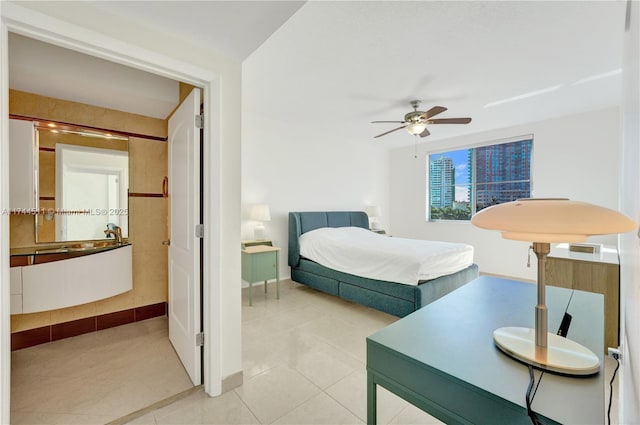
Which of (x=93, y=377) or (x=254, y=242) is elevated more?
(x=254, y=242)

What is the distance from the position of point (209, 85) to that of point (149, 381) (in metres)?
2.07

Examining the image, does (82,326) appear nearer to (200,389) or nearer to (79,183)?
(79,183)

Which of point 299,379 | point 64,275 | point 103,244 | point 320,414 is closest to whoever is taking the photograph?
point 320,414

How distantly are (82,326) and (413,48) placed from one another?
3993 millimetres

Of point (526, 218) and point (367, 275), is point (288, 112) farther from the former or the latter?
point (526, 218)

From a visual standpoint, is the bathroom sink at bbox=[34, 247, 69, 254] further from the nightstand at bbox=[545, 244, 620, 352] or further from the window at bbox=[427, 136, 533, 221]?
the window at bbox=[427, 136, 533, 221]

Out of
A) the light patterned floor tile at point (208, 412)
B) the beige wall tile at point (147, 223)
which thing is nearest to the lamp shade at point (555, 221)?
the light patterned floor tile at point (208, 412)

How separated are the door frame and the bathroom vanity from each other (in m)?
1.18

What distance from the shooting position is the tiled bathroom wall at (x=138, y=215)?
256 cm

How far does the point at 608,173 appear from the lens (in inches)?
149

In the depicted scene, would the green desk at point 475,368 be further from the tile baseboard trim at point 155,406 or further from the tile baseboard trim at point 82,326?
the tile baseboard trim at point 82,326

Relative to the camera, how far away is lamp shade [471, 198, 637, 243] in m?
0.64

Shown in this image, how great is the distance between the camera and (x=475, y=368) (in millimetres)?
808

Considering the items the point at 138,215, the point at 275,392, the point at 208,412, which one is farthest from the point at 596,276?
the point at 138,215
